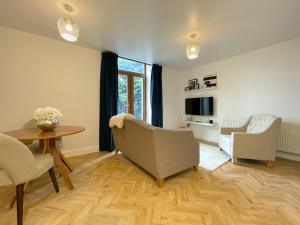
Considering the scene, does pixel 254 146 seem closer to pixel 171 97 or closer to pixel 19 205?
pixel 171 97

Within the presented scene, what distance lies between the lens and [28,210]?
1626 mm

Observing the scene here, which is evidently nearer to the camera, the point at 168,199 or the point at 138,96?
the point at 168,199

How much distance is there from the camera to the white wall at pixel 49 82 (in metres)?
2.65

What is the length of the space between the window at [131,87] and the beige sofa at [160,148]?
1.78 meters

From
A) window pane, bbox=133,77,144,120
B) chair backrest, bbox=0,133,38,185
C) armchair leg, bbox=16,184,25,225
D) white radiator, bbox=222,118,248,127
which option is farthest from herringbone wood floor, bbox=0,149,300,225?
window pane, bbox=133,77,144,120

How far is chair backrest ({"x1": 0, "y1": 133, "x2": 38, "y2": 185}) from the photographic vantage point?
4.34ft

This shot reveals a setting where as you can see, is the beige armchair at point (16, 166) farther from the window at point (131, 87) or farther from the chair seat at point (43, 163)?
the window at point (131, 87)

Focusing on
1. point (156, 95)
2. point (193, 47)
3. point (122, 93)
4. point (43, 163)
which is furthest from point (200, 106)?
point (43, 163)

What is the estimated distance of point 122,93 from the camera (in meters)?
4.28

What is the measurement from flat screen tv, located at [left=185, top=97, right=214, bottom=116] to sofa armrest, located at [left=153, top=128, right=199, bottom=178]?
233cm

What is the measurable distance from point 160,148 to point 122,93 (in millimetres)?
2582

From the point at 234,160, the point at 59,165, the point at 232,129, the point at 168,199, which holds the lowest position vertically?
the point at 168,199

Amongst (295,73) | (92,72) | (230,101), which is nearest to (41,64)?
(92,72)

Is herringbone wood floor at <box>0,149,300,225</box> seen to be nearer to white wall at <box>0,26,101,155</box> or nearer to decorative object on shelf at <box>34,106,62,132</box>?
decorative object on shelf at <box>34,106,62,132</box>
